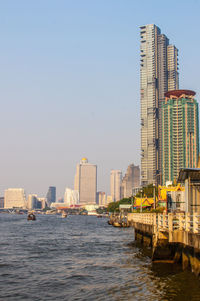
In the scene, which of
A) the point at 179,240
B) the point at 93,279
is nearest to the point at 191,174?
the point at 179,240

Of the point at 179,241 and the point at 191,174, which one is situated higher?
the point at 191,174

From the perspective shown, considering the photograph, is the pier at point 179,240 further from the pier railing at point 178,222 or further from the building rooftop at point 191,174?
the building rooftop at point 191,174

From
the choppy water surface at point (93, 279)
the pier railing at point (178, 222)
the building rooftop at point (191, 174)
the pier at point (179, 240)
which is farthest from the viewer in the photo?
the building rooftop at point (191, 174)

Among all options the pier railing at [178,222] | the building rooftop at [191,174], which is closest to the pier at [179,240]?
the pier railing at [178,222]

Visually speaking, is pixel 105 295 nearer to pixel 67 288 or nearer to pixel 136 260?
pixel 67 288

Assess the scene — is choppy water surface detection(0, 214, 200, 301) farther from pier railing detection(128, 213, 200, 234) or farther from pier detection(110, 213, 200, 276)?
pier railing detection(128, 213, 200, 234)

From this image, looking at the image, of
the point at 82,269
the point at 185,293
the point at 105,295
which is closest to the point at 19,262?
the point at 82,269

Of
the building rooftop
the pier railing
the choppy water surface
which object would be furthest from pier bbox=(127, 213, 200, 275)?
the building rooftop

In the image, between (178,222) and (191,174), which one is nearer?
(178,222)

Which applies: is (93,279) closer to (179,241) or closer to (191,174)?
(179,241)

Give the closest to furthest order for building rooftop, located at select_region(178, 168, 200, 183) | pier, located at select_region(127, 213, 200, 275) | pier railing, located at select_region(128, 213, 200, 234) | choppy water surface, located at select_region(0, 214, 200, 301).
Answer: choppy water surface, located at select_region(0, 214, 200, 301) < pier, located at select_region(127, 213, 200, 275) < pier railing, located at select_region(128, 213, 200, 234) < building rooftop, located at select_region(178, 168, 200, 183)

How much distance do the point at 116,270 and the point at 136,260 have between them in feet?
20.3

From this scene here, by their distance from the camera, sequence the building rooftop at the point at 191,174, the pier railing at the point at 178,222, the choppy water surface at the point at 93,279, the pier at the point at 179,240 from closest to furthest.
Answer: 1. the choppy water surface at the point at 93,279
2. the pier at the point at 179,240
3. the pier railing at the point at 178,222
4. the building rooftop at the point at 191,174

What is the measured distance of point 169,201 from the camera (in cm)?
7338
